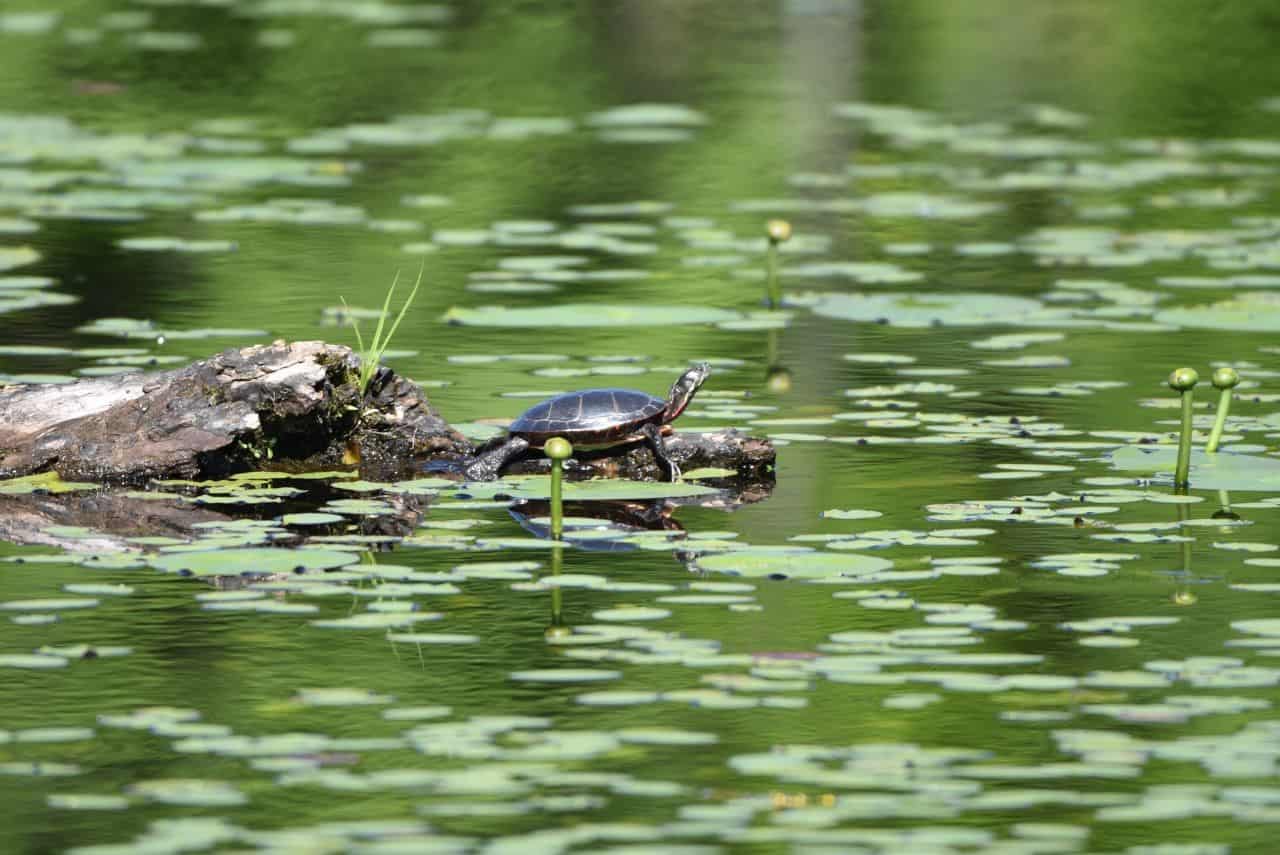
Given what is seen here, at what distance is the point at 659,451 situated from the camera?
28.2 ft

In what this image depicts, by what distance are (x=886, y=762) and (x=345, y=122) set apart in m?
14.7

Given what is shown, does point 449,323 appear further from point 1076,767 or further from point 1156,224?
point 1076,767

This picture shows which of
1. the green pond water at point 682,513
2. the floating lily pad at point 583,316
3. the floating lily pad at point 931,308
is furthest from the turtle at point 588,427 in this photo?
the floating lily pad at point 931,308

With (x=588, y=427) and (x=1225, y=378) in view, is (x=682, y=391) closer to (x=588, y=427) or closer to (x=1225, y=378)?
(x=588, y=427)

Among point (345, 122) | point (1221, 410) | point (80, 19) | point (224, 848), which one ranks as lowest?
point (224, 848)

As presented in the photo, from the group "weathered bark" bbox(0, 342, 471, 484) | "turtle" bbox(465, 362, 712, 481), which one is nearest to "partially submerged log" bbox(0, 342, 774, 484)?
"weathered bark" bbox(0, 342, 471, 484)

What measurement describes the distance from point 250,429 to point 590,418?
3.63 ft

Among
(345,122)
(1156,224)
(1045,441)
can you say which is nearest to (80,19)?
(345,122)

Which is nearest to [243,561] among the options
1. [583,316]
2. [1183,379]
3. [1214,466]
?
[1183,379]

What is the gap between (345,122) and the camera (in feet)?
64.5

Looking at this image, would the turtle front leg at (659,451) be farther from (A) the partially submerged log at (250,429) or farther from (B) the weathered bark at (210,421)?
(B) the weathered bark at (210,421)

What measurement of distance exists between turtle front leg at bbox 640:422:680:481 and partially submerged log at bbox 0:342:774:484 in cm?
8

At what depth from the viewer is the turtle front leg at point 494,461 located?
8617 mm

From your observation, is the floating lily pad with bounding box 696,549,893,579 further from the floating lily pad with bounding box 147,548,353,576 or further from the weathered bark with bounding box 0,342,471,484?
the weathered bark with bounding box 0,342,471,484
